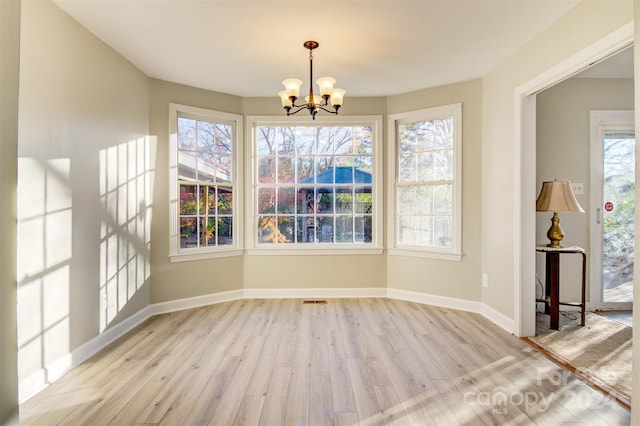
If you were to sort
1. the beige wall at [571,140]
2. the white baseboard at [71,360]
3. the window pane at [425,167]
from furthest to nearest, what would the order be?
the window pane at [425,167] → the beige wall at [571,140] → the white baseboard at [71,360]

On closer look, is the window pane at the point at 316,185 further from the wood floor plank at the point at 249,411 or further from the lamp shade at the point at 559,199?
the wood floor plank at the point at 249,411

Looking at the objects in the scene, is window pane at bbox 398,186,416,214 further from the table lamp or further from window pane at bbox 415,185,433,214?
the table lamp

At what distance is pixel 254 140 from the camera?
14.5 feet

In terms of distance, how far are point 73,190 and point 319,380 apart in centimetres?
231

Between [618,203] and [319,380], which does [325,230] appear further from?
[618,203]

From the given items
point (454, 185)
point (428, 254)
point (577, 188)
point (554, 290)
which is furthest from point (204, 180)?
point (577, 188)

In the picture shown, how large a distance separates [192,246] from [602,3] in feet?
14.0

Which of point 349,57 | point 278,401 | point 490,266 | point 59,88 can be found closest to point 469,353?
point 490,266

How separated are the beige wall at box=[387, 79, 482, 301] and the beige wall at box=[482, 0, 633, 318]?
0.09m

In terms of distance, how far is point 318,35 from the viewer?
2.77 meters

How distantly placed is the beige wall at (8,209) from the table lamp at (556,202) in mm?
3800

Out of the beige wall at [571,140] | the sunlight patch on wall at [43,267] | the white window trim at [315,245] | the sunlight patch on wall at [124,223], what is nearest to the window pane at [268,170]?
the white window trim at [315,245]

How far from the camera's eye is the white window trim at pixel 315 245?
4379 mm

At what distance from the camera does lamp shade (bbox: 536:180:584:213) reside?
314cm
